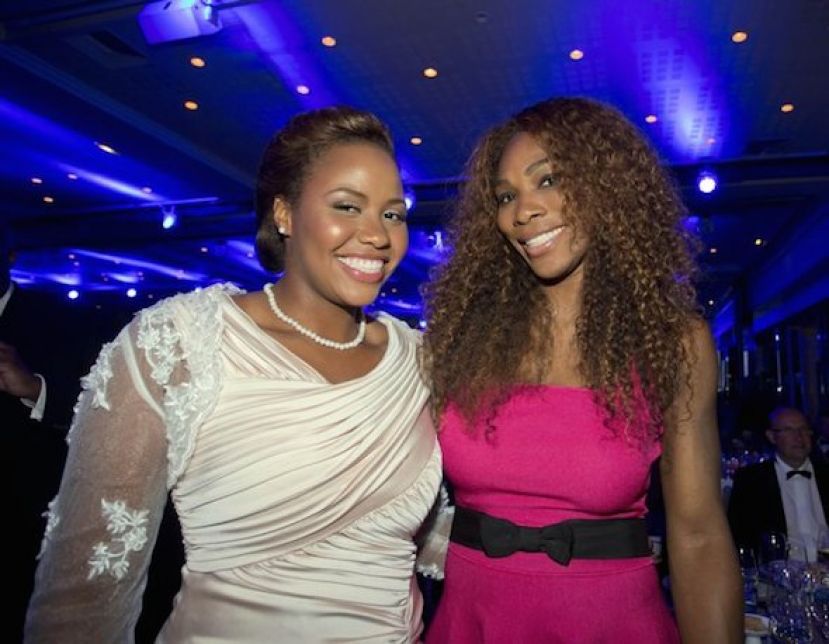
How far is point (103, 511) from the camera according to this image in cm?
127

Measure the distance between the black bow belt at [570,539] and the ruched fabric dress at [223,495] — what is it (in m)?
0.22

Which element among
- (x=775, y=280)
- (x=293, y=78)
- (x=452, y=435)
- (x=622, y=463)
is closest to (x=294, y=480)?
(x=452, y=435)

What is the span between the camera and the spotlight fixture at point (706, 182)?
7.94m

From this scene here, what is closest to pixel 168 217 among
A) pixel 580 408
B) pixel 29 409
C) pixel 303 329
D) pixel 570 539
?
pixel 29 409

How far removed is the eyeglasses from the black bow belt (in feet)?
12.5

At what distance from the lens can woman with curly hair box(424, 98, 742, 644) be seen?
1.48 metres

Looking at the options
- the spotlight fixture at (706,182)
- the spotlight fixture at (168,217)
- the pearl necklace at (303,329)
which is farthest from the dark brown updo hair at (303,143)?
the spotlight fixture at (168,217)

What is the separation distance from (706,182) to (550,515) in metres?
7.40

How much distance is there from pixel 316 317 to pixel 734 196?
8107 mm

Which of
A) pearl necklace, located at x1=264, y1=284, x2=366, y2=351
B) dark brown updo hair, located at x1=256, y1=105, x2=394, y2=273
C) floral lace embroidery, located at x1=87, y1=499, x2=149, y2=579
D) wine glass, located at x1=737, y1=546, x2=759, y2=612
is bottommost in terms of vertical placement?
wine glass, located at x1=737, y1=546, x2=759, y2=612

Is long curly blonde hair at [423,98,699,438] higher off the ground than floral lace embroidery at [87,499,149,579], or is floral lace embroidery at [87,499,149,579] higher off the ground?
long curly blonde hair at [423,98,699,438]

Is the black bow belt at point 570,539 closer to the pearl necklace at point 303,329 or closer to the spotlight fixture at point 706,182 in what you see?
the pearl necklace at point 303,329

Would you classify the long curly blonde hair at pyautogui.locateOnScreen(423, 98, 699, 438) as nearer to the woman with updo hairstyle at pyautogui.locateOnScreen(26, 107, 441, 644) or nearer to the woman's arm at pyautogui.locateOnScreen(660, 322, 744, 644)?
the woman's arm at pyautogui.locateOnScreen(660, 322, 744, 644)

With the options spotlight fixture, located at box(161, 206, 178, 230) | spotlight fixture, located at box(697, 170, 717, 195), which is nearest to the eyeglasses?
spotlight fixture, located at box(697, 170, 717, 195)
